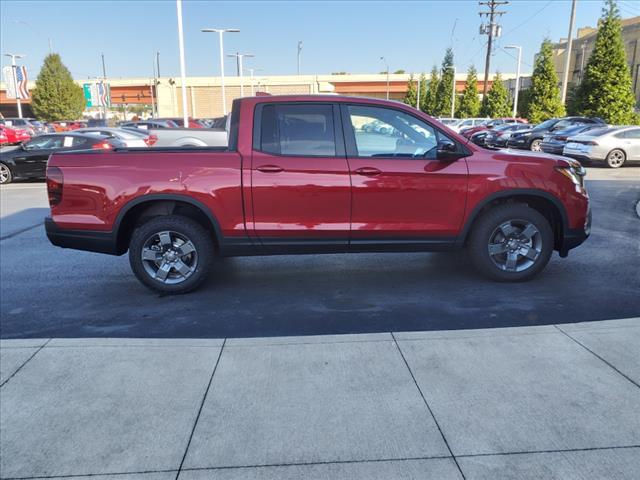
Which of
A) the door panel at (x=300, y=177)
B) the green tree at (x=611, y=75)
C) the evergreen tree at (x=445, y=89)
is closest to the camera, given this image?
the door panel at (x=300, y=177)

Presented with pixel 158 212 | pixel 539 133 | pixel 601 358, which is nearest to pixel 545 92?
pixel 539 133

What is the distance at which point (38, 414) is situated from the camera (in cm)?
331

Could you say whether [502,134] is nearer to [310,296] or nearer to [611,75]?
[611,75]

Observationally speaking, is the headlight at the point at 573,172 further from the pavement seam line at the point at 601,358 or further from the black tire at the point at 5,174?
the black tire at the point at 5,174

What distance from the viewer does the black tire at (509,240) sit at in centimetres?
→ 567

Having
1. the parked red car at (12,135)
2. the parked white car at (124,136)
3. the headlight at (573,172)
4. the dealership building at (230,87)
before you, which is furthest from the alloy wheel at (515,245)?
the dealership building at (230,87)

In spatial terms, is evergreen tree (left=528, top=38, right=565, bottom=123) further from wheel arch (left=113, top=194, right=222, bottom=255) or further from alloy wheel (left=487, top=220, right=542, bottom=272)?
wheel arch (left=113, top=194, right=222, bottom=255)

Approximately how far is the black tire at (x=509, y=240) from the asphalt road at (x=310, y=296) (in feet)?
0.50

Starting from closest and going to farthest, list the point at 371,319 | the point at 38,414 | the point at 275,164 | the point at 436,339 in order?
the point at 38,414 → the point at 436,339 → the point at 371,319 → the point at 275,164

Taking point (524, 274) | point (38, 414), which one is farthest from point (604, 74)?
point (38, 414)

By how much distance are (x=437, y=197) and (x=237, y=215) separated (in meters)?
1.99

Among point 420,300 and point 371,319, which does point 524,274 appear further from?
point 371,319

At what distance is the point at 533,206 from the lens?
19.4 feet

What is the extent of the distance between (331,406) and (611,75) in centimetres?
2867
